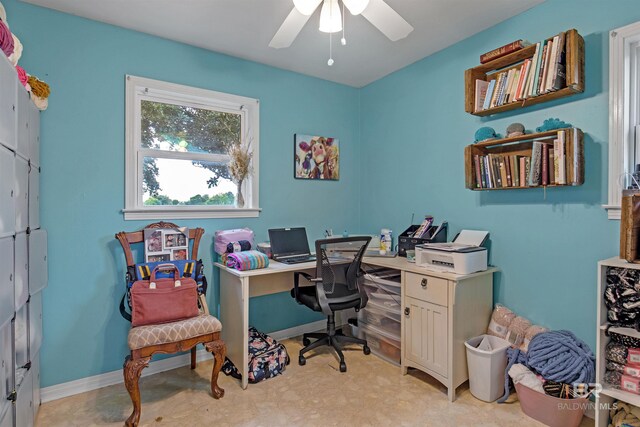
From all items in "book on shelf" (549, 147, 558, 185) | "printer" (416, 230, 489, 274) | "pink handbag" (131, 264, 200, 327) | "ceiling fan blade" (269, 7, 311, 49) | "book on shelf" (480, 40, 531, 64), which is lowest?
"pink handbag" (131, 264, 200, 327)

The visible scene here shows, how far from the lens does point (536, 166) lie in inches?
80.7

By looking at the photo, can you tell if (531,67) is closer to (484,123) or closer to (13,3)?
(484,123)

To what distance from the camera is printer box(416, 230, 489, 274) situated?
219 cm

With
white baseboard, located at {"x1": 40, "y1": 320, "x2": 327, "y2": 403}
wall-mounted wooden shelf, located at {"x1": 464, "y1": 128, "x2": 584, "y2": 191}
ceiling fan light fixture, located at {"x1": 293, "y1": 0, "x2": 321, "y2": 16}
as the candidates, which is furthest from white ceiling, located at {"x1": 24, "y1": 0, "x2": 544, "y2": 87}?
white baseboard, located at {"x1": 40, "y1": 320, "x2": 327, "y2": 403}

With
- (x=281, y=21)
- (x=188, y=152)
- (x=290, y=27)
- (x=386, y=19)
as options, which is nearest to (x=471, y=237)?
(x=386, y=19)

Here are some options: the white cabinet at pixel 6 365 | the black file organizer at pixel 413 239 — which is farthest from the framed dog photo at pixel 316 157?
the white cabinet at pixel 6 365

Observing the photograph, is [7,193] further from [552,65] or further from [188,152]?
[552,65]

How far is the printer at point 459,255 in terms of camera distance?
2.19 metres

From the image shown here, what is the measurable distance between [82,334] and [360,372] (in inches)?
75.9

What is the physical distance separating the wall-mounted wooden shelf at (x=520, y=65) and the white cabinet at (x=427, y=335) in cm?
139

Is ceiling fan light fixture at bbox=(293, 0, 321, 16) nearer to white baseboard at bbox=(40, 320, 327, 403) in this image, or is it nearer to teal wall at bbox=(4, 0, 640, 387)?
teal wall at bbox=(4, 0, 640, 387)

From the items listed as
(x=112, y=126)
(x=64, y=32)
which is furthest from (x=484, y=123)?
(x=64, y=32)

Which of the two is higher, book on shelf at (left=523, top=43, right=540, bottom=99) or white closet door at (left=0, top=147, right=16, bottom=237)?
book on shelf at (left=523, top=43, right=540, bottom=99)

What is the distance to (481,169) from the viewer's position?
93.5 inches
